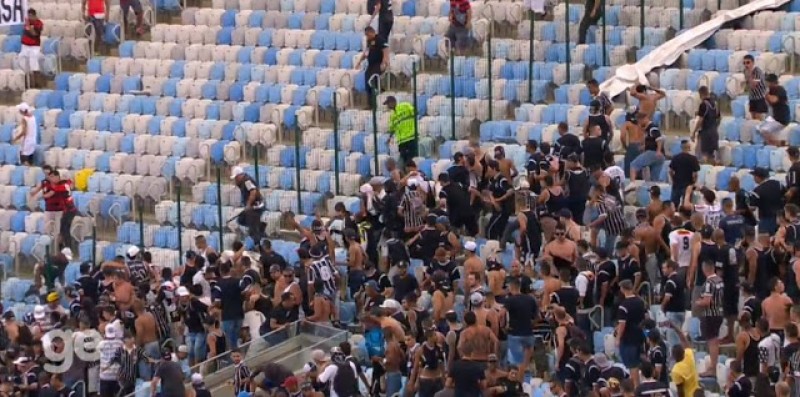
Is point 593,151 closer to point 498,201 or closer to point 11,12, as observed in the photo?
point 498,201

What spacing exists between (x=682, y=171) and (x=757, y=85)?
7.52 feet

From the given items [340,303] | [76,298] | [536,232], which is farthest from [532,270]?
[76,298]

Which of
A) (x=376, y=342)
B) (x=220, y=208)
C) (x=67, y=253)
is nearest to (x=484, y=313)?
(x=376, y=342)

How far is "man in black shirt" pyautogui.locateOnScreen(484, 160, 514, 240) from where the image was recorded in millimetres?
25250

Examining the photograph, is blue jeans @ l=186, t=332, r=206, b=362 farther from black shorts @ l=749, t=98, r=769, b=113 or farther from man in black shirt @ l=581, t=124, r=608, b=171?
black shorts @ l=749, t=98, r=769, b=113

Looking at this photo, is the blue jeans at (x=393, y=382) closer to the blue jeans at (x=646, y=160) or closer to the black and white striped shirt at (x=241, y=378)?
the black and white striped shirt at (x=241, y=378)

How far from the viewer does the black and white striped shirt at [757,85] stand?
86.3 feet

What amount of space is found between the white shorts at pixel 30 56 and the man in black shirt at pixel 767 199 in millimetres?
13338

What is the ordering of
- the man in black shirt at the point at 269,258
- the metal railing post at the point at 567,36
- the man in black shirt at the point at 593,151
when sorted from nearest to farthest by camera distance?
the man in black shirt at the point at 269,258 < the man in black shirt at the point at 593,151 < the metal railing post at the point at 567,36

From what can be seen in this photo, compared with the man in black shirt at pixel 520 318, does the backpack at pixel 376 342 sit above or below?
below

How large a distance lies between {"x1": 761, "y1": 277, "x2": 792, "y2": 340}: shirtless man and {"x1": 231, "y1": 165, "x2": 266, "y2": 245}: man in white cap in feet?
25.9

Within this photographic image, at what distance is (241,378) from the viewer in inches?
881

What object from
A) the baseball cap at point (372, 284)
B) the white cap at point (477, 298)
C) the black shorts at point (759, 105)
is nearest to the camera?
the white cap at point (477, 298)

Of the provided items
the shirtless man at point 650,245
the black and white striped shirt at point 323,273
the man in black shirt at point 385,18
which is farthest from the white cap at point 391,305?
the man in black shirt at point 385,18
